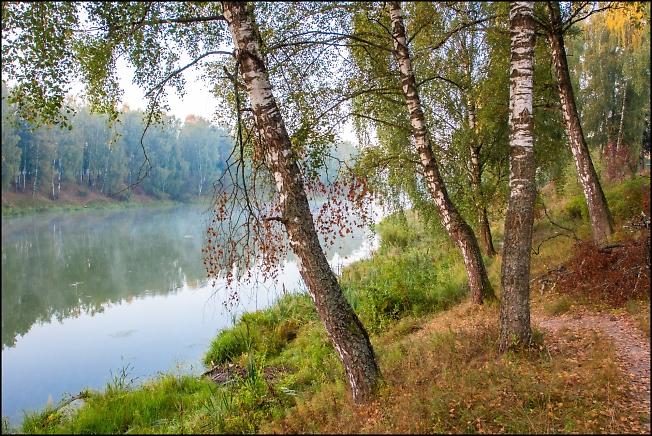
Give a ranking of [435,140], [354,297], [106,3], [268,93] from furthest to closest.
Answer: [435,140] → [354,297] → [106,3] → [268,93]

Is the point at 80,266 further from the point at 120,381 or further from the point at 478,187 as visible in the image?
the point at 478,187

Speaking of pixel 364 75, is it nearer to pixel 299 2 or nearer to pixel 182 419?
pixel 299 2

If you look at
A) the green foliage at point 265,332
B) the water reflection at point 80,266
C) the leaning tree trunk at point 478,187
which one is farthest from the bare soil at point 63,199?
the leaning tree trunk at point 478,187

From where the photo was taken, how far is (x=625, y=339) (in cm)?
456

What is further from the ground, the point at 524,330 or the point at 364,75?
the point at 364,75

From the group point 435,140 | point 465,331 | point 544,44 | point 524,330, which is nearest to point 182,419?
point 465,331

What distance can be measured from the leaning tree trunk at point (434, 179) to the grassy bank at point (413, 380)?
20.4 inches

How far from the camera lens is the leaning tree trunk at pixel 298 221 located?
165 inches

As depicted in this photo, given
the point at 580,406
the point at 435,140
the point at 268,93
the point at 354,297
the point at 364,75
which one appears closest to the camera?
the point at 580,406

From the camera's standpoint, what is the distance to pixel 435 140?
411 inches

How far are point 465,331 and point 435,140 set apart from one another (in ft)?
20.7

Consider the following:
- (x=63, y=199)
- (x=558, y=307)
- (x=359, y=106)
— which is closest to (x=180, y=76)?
(x=359, y=106)

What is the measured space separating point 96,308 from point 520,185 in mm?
13018

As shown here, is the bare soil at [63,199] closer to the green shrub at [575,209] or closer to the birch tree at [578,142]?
the birch tree at [578,142]
